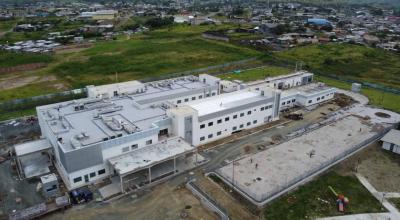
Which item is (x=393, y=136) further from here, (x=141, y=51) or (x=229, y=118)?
(x=141, y=51)

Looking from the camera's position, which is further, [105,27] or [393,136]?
[105,27]

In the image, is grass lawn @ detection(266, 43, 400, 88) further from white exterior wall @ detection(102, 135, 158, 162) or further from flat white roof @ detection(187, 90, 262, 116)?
white exterior wall @ detection(102, 135, 158, 162)

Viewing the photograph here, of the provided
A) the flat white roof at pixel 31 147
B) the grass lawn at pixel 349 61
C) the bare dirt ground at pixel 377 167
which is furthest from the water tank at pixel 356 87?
the flat white roof at pixel 31 147

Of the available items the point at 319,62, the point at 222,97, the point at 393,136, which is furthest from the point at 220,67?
the point at 393,136

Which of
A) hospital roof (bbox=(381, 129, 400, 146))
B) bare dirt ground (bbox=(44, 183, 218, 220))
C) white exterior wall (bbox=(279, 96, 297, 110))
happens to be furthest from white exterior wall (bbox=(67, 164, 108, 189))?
hospital roof (bbox=(381, 129, 400, 146))

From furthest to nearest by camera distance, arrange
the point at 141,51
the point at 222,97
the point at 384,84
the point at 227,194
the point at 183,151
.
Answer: the point at 141,51, the point at 384,84, the point at 222,97, the point at 183,151, the point at 227,194

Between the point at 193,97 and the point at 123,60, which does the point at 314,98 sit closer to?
the point at 193,97

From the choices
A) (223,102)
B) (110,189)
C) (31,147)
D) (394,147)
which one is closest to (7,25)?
(31,147)
